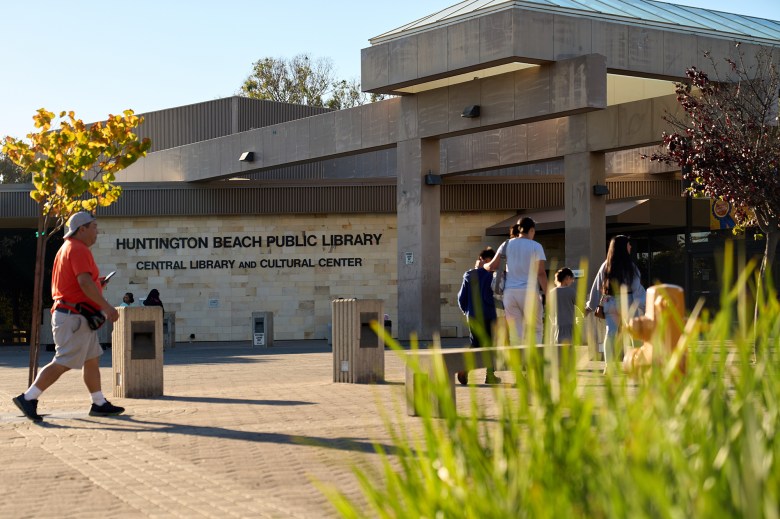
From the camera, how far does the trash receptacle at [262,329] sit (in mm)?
31500

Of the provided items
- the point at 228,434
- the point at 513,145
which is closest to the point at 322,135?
the point at 513,145

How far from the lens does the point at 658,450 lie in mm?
3014

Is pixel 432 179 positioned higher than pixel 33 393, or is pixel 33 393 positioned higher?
pixel 432 179

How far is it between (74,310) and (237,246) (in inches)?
1015

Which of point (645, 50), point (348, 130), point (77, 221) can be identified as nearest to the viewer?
point (77, 221)

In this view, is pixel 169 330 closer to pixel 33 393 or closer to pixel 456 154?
pixel 456 154

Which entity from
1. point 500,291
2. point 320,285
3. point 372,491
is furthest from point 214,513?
point 320,285

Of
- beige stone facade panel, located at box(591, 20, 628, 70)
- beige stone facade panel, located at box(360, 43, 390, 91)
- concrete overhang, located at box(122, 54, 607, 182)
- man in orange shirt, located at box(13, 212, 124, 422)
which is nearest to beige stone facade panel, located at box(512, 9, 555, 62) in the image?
concrete overhang, located at box(122, 54, 607, 182)

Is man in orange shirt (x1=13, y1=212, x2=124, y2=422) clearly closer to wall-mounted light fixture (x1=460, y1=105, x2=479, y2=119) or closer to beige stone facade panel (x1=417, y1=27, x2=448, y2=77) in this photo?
beige stone facade panel (x1=417, y1=27, x2=448, y2=77)

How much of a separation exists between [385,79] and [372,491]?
82.0 feet

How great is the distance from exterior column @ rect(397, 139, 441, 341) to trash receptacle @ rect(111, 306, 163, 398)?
1568 centimetres

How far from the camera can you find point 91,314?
10.7 m

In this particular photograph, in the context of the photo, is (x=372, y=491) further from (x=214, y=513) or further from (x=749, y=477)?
(x=214, y=513)

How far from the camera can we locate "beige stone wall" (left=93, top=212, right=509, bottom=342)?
1419 inches
